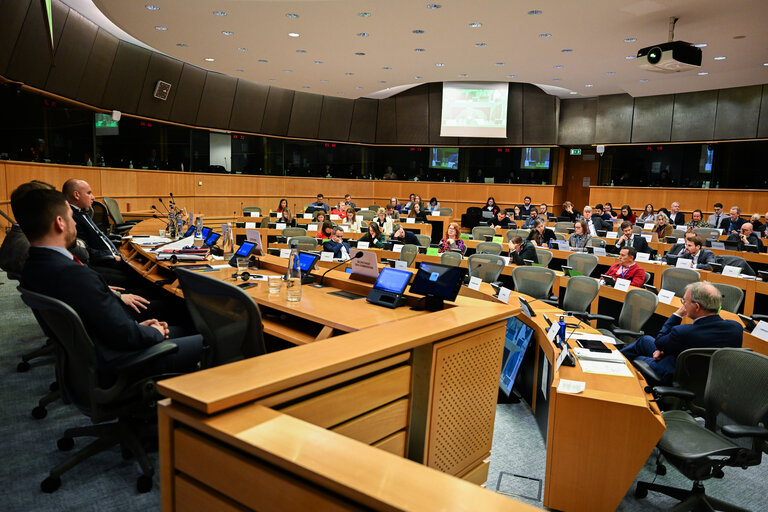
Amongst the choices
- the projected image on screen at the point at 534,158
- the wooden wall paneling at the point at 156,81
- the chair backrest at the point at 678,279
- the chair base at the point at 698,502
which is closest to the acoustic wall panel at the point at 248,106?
the wooden wall paneling at the point at 156,81

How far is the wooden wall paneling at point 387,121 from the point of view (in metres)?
16.5

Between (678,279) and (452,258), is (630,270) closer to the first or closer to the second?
(678,279)

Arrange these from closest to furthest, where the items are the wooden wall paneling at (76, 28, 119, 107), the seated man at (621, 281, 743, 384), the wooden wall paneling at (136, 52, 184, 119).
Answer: the seated man at (621, 281, 743, 384) → the wooden wall paneling at (76, 28, 119, 107) → the wooden wall paneling at (136, 52, 184, 119)

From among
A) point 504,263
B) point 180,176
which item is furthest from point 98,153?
point 504,263

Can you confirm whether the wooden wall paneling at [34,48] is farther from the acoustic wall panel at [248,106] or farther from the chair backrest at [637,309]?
the chair backrest at [637,309]

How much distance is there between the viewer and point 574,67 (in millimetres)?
10812

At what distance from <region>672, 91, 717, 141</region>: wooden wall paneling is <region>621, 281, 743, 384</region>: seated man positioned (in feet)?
38.3

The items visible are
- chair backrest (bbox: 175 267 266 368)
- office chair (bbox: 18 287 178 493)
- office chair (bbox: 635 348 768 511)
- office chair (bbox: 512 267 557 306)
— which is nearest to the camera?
chair backrest (bbox: 175 267 266 368)

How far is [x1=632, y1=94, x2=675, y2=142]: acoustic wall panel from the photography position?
13.7m

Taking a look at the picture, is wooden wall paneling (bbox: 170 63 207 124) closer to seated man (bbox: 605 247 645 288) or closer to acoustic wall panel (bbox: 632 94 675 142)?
seated man (bbox: 605 247 645 288)

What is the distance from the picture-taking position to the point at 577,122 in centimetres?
1520

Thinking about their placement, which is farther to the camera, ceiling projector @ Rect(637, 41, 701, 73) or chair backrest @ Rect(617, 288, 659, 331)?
ceiling projector @ Rect(637, 41, 701, 73)

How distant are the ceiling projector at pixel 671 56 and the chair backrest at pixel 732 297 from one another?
13.5ft

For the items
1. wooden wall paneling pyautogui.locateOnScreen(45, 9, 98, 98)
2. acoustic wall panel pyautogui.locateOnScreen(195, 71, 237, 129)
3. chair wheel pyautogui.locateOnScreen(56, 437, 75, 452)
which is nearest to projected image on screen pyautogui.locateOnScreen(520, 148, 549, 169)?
acoustic wall panel pyautogui.locateOnScreen(195, 71, 237, 129)
